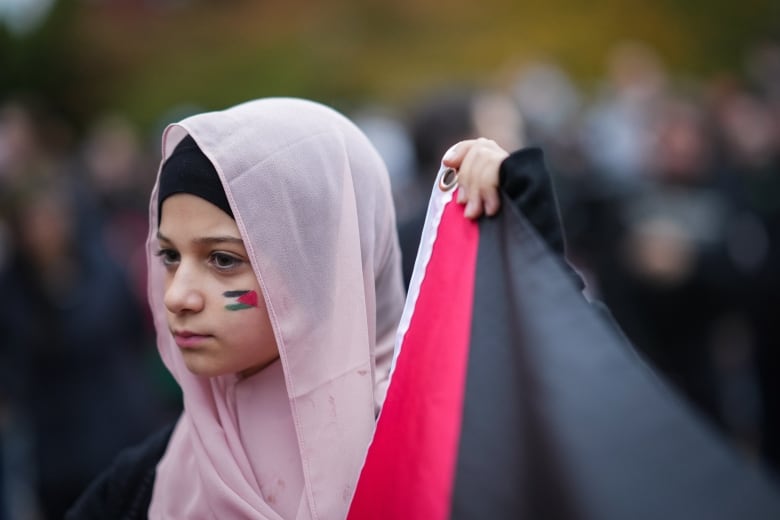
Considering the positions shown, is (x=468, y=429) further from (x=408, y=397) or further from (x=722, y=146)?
(x=722, y=146)

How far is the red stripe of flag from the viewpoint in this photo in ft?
6.39

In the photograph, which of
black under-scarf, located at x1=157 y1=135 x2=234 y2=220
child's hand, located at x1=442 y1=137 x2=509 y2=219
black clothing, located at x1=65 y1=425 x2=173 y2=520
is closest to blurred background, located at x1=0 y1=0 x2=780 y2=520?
child's hand, located at x1=442 y1=137 x2=509 y2=219

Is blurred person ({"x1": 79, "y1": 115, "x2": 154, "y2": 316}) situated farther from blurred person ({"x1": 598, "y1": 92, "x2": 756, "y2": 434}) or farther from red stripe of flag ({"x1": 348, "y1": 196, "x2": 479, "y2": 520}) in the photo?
red stripe of flag ({"x1": 348, "y1": 196, "x2": 479, "y2": 520})

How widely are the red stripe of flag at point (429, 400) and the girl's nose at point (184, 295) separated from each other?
45cm

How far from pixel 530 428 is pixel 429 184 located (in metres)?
2.54

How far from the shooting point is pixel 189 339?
2193 millimetres

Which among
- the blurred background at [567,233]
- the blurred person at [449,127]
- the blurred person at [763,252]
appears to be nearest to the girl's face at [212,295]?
the blurred background at [567,233]

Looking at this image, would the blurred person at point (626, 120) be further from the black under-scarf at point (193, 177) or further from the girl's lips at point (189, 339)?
the girl's lips at point (189, 339)

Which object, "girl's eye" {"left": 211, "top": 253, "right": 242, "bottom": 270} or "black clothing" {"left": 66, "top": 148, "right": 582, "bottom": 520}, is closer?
"black clothing" {"left": 66, "top": 148, "right": 582, "bottom": 520}

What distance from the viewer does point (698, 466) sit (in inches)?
64.6

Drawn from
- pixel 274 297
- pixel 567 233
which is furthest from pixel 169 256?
pixel 567 233

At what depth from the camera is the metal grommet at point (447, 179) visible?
2154mm

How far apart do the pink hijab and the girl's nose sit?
0.45 ft

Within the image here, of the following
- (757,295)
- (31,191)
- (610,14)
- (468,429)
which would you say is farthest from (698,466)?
(610,14)
